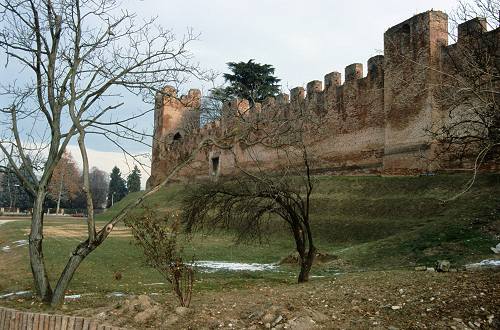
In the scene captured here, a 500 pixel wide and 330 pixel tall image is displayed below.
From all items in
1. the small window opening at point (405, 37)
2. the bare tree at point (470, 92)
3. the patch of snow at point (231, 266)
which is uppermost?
the small window opening at point (405, 37)

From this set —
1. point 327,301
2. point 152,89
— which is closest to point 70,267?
point 152,89

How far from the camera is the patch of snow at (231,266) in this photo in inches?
558

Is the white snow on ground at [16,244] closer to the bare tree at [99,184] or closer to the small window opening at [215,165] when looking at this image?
the small window opening at [215,165]

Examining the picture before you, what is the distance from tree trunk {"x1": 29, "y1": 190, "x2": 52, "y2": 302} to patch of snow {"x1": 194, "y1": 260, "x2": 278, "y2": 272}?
610 centimetres

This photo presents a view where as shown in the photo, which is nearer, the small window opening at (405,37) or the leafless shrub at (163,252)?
the leafless shrub at (163,252)

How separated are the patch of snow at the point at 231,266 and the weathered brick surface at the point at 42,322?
798cm

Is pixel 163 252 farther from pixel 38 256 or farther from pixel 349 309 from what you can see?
pixel 349 309

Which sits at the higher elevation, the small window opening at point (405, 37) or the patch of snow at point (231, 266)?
the small window opening at point (405, 37)

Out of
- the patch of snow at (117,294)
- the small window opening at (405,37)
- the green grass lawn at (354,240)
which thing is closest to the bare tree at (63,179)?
the green grass lawn at (354,240)

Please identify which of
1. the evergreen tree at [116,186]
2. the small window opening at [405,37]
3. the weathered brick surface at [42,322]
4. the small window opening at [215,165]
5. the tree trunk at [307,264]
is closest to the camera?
the weathered brick surface at [42,322]

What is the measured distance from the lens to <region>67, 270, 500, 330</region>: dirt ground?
6.22m

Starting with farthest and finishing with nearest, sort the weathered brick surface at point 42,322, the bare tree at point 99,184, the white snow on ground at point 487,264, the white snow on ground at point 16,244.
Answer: the bare tree at point 99,184
the white snow on ground at point 16,244
the white snow on ground at point 487,264
the weathered brick surface at point 42,322

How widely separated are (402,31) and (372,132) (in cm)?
544

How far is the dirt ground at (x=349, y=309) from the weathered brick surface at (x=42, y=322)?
1.02 metres
